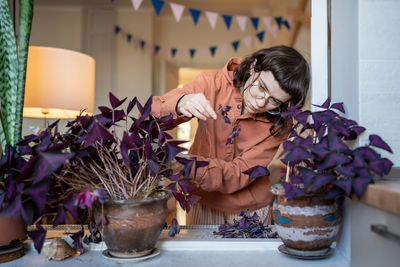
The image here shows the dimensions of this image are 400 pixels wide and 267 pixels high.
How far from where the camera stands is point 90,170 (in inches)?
25.7

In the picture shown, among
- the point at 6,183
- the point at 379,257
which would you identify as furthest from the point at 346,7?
the point at 6,183

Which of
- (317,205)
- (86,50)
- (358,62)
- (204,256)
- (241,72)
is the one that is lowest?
(204,256)

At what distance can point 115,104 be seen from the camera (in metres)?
0.61

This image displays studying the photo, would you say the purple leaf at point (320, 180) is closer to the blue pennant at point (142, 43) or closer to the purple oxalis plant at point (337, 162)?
the purple oxalis plant at point (337, 162)

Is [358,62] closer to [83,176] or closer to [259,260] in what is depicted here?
[259,260]

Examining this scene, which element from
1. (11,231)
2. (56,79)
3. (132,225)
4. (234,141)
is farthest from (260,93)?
(56,79)

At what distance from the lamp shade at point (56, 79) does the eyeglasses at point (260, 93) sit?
1.10 metres

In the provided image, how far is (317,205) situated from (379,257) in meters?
0.12

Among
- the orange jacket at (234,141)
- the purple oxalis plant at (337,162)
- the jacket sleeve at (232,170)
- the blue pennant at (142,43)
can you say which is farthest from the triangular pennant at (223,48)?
the purple oxalis plant at (337,162)

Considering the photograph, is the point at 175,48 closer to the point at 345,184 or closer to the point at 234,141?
the point at 234,141

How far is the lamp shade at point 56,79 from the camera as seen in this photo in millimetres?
1721

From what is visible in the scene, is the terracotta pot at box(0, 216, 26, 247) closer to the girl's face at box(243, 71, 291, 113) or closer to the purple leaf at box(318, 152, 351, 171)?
the purple leaf at box(318, 152, 351, 171)

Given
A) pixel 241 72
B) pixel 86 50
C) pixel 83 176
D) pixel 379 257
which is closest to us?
pixel 379 257

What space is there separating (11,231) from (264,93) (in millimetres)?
791
